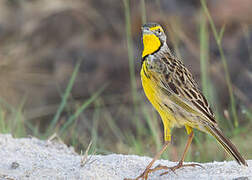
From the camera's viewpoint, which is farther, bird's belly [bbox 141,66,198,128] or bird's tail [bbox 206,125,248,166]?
bird's belly [bbox 141,66,198,128]

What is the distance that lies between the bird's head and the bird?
6 centimetres

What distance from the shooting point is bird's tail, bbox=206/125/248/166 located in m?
3.32

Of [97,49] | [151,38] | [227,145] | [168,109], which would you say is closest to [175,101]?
[168,109]

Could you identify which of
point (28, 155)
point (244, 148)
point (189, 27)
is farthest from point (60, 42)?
point (28, 155)

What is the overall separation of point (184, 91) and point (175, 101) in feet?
0.34

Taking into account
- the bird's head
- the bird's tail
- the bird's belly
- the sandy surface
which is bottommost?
the sandy surface

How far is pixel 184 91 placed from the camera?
142 inches

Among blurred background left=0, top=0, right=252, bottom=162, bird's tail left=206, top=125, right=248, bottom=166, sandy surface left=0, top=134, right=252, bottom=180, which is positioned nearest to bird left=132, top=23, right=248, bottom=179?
bird's tail left=206, top=125, right=248, bottom=166

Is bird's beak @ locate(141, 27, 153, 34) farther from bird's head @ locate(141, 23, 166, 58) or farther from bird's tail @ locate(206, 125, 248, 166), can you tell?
bird's tail @ locate(206, 125, 248, 166)

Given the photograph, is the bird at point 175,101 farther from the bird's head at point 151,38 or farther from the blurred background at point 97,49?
the blurred background at point 97,49

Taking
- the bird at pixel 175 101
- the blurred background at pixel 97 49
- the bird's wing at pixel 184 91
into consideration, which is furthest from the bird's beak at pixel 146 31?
the blurred background at pixel 97 49

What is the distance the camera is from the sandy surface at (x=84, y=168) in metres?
3.37

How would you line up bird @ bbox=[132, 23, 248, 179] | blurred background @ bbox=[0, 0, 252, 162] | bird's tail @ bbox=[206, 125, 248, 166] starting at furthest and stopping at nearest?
blurred background @ bbox=[0, 0, 252, 162], bird @ bbox=[132, 23, 248, 179], bird's tail @ bbox=[206, 125, 248, 166]

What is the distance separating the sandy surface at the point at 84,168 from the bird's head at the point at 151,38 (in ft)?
2.70
